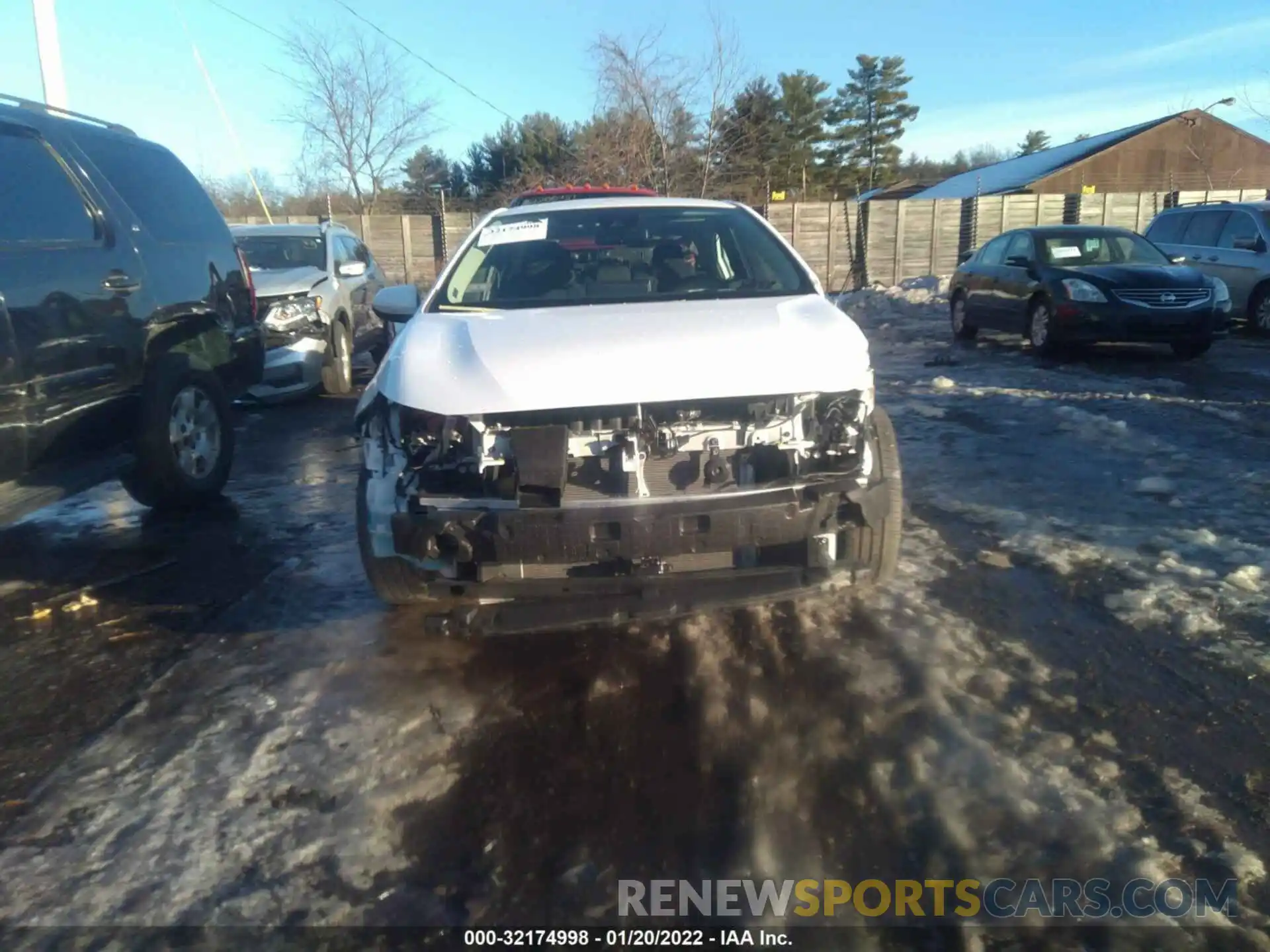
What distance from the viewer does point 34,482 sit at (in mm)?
4391

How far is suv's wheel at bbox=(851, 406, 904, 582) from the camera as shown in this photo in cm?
353

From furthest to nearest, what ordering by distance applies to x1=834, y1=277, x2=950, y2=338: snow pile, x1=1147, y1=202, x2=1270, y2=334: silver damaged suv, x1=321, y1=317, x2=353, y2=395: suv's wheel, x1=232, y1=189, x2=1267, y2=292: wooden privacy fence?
x1=232, y1=189, x2=1267, y2=292: wooden privacy fence
x1=834, y1=277, x2=950, y2=338: snow pile
x1=1147, y1=202, x2=1270, y2=334: silver damaged suv
x1=321, y1=317, x2=353, y2=395: suv's wheel

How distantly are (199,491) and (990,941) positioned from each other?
4.83m

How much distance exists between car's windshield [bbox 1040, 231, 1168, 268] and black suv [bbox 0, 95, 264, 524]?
9.15 m

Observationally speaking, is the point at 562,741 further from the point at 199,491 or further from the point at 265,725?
the point at 199,491

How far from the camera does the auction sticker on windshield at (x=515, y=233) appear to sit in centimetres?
493

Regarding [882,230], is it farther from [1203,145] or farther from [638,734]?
[1203,145]

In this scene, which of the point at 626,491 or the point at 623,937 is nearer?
the point at 623,937

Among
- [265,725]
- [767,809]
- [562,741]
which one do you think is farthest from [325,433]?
[767,809]

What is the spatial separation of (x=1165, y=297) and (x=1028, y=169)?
35.9 metres

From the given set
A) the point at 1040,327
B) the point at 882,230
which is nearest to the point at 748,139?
the point at 882,230

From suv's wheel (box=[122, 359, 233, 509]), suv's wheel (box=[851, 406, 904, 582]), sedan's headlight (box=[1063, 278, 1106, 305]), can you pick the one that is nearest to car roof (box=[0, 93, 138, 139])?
suv's wheel (box=[122, 359, 233, 509])

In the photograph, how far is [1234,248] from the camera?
40.8ft

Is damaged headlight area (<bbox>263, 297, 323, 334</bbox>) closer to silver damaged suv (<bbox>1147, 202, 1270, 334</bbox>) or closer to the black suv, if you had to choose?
the black suv
